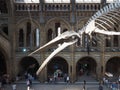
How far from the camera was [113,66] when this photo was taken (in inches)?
1361

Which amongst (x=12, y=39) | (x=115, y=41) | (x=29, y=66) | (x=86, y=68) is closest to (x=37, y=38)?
(x=12, y=39)

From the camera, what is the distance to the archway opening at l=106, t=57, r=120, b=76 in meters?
34.1

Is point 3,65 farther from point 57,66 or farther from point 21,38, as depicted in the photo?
point 57,66

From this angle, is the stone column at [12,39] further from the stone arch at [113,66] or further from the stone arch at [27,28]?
the stone arch at [113,66]

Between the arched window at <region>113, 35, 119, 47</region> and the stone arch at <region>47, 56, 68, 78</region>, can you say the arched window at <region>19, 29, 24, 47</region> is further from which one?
the arched window at <region>113, 35, 119, 47</region>

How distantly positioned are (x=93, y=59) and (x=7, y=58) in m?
8.70

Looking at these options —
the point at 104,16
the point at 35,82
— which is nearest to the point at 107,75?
A: the point at 35,82

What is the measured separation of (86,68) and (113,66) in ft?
9.94

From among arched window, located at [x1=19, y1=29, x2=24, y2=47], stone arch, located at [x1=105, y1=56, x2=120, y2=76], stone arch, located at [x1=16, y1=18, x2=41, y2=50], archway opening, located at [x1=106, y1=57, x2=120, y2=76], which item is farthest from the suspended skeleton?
archway opening, located at [x1=106, y1=57, x2=120, y2=76]

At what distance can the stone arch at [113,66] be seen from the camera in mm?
34031

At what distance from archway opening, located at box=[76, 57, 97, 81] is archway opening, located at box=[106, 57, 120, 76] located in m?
1.74

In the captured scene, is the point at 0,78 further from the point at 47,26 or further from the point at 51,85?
the point at 47,26

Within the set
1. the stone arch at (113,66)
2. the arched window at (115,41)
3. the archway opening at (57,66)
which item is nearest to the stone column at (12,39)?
the archway opening at (57,66)

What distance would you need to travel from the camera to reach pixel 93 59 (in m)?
32.4
